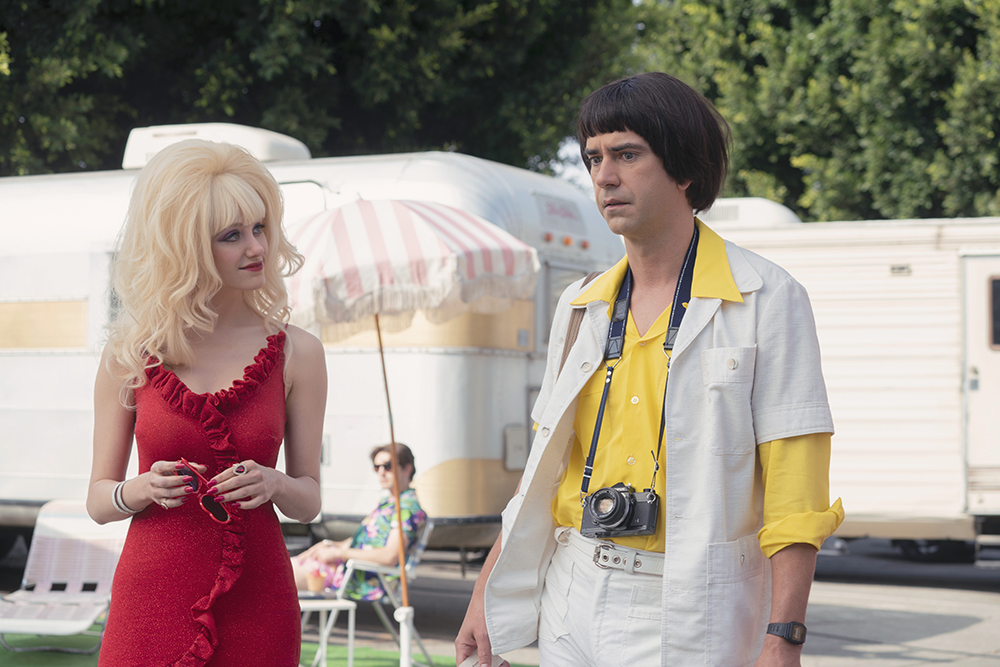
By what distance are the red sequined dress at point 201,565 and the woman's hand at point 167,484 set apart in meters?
0.07

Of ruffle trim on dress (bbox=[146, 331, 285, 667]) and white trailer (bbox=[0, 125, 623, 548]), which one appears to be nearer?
ruffle trim on dress (bbox=[146, 331, 285, 667])

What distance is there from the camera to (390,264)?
5.66 meters

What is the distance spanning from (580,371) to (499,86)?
1314cm

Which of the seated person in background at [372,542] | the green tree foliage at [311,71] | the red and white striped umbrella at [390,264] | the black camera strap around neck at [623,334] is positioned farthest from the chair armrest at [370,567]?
the green tree foliage at [311,71]

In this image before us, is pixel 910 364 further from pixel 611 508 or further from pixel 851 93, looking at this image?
pixel 611 508

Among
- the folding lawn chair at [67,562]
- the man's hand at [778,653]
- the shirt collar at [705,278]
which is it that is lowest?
the folding lawn chair at [67,562]

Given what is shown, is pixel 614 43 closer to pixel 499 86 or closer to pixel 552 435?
pixel 499 86

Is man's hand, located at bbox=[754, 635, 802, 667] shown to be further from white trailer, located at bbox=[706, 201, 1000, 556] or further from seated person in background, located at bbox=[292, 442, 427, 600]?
white trailer, located at bbox=[706, 201, 1000, 556]

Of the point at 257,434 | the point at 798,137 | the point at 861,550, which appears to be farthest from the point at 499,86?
the point at 257,434

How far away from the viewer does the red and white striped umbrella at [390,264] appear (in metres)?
5.68

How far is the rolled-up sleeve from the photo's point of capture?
1982 millimetres

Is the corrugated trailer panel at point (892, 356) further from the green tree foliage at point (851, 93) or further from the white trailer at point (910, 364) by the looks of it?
the green tree foliage at point (851, 93)

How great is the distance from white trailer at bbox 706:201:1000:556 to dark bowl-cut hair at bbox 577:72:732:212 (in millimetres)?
7962

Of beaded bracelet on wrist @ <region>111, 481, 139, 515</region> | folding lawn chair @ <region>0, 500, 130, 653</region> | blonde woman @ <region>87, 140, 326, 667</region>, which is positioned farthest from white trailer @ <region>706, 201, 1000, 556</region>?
beaded bracelet on wrist @ <region>111, 481, 139, 515</region>
